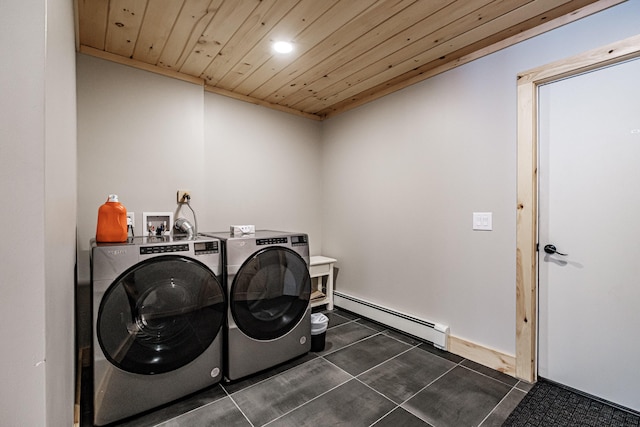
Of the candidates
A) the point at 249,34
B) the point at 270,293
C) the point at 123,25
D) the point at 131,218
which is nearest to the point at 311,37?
the point at 249,34

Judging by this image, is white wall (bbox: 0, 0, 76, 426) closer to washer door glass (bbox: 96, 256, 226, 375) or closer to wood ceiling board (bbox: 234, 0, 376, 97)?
washer door glass (bbox: 96, 256, 226, 375)

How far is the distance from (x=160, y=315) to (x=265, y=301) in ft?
2.15

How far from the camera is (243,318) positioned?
1912 mm

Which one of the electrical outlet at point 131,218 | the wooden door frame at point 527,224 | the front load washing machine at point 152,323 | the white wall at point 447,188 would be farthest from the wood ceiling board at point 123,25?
the wooden door frame at point 527,224

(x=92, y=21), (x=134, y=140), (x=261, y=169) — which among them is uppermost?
(x=92, y=21)

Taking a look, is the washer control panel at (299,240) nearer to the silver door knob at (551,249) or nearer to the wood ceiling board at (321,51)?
the wood ceiling board at (321,51)

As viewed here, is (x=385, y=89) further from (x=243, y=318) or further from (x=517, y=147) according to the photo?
(x=243, y=318)

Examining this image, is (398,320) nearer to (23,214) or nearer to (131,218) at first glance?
(131,218)

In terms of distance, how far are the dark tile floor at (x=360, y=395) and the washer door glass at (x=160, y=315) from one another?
1.08 feet

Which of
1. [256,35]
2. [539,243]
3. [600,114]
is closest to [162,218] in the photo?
[256,35]

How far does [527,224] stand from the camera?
6.22 feet

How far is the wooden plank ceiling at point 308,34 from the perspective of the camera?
167 cm

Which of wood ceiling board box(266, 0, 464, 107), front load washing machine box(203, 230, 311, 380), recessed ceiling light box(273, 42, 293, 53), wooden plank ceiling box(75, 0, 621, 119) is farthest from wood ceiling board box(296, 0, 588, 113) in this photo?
front load washing machine box(203, 230, 311, 380)

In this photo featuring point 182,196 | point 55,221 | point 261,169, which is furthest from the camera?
point 261,169
